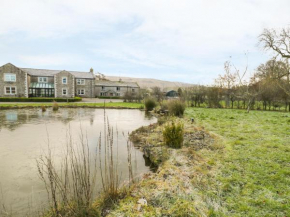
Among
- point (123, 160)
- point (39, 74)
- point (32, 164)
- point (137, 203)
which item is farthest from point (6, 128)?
point (39, 74)

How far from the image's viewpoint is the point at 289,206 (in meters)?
2.84

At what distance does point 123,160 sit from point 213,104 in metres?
21.6

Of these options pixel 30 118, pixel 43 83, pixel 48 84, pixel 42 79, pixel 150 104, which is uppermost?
pixel 42 79

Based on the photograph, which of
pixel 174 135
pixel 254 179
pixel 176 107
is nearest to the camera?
pixel 254 179

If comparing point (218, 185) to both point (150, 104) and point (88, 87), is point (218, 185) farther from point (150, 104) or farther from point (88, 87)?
point (88, 87)

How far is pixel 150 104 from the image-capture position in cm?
2016

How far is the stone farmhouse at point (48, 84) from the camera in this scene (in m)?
33.8

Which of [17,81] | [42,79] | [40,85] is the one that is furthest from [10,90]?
[42,79]

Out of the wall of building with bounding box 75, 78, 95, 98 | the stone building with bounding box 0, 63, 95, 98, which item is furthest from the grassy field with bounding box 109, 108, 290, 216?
the wall of building with bounding box 75, 78, 95, 98

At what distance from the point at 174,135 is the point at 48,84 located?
38.6m

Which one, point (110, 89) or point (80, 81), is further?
point (110, 89)

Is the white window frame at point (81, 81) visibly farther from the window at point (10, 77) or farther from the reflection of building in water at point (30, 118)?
the reflection of building in water at point (30, 118)

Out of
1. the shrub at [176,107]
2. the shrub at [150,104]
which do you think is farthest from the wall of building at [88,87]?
the shrub at [176,107]

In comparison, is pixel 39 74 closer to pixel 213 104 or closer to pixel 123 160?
pixel 213 104
